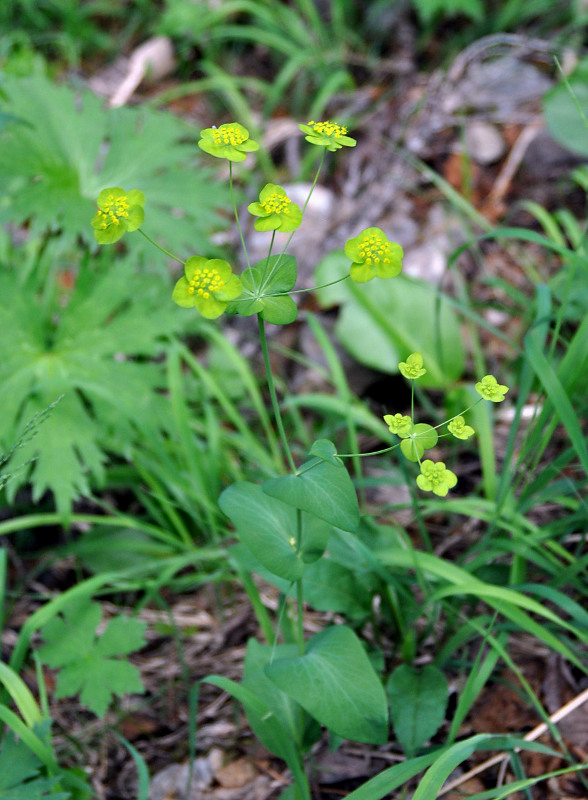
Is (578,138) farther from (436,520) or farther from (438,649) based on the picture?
(438,649)

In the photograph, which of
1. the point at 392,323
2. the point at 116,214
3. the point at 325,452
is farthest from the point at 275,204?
the point at 392,323

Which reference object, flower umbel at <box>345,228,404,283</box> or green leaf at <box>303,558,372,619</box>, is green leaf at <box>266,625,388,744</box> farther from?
flower umbel at <box>345,228,404,283</box>

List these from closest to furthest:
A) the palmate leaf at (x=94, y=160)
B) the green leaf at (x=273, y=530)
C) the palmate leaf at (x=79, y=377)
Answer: the green leaf at (x=273, y=530) → the palmate leaf at (x=79, y=377) → the palmate leaf at (x=94, y=160)

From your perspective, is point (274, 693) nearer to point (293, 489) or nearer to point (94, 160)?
point (293, 489)

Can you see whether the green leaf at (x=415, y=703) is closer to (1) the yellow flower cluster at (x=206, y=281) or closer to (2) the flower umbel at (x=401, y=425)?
(2) the flower umbel at (x=401, y=425)

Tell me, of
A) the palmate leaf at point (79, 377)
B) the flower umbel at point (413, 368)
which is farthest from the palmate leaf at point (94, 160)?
the flower umbel at point (413, 368)

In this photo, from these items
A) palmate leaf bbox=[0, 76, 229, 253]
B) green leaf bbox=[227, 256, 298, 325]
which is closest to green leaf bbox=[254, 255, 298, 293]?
green leaf bbox=[227, 256, 298, 325]
